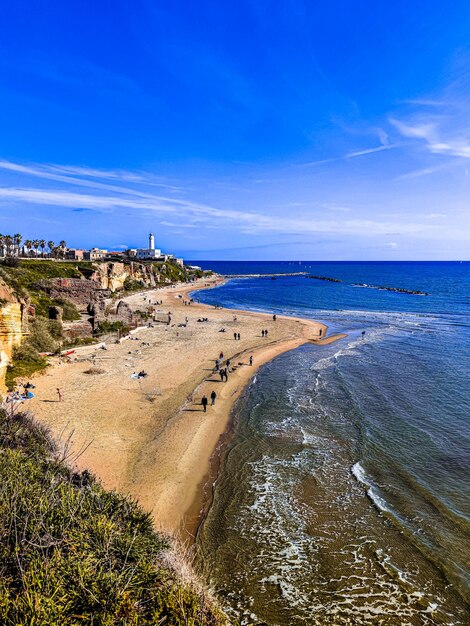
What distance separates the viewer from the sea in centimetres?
1070

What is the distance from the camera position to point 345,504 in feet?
48.3

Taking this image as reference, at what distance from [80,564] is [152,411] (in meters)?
15.9

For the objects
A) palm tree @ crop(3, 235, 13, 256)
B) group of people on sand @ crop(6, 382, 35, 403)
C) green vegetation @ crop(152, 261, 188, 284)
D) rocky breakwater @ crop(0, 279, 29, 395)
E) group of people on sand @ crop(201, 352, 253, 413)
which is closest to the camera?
group of people on sand @ crop(6, 382, 35, 403)

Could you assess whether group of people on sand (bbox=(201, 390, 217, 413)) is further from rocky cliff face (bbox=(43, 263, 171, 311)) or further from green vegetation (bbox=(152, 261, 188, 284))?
green vegetation (bbox=(152, 261, 188, 284))

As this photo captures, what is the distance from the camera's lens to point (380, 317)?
214ft

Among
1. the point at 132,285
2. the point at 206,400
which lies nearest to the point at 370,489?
the point at 206,400

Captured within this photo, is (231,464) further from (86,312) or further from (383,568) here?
(86,312)

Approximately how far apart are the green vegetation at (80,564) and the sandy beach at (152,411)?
107 inches

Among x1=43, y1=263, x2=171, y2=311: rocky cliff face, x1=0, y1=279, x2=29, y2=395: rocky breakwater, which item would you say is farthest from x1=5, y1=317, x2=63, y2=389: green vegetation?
x1=43, y1=263, x2=171, y2=311: rocky cliff face

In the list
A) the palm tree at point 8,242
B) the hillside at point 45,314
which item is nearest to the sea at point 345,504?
the hillside at point 45,314

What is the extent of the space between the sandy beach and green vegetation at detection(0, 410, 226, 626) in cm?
271

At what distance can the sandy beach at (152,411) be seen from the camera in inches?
620

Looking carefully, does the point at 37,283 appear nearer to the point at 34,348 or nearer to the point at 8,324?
the point at 34,348

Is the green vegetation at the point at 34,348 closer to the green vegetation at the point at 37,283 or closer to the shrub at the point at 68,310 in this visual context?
→ the green vegetation at the point at 37,283
